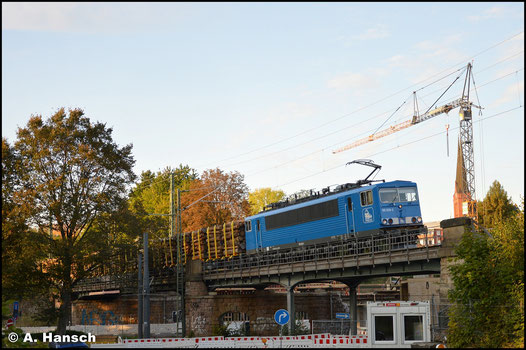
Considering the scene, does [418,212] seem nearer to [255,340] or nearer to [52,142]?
[255,340]

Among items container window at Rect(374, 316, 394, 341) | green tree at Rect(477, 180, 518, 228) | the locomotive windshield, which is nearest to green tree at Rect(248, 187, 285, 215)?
green tree at Rect(477, 180, 518, 228)

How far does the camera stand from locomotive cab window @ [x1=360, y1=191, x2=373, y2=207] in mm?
41219

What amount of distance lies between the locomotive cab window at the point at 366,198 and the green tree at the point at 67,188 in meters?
17.0

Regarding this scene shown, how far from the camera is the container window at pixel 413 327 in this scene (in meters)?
29.5

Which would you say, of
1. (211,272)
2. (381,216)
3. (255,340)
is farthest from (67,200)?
(381,216)

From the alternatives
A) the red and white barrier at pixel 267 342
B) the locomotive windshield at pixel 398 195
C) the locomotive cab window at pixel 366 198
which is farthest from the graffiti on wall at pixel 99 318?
the locomotive windshield at pixel 398 195

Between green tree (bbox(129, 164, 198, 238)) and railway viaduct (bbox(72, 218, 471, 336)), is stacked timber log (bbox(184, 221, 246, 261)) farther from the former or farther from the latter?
green tree (bbox(129, 164, 198, 238))

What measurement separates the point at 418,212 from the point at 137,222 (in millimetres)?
19343

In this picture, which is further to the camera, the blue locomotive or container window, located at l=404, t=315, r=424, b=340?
the blue locomotive

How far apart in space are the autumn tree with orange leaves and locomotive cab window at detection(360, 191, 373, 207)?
47.6 m

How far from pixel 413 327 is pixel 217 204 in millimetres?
63901

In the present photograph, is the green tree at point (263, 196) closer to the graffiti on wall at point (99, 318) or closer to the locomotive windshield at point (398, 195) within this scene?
the graffiti on wall at point (99, 318)

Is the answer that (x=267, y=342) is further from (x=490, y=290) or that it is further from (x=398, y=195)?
(x=490, y=290)

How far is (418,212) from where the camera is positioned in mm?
42000
